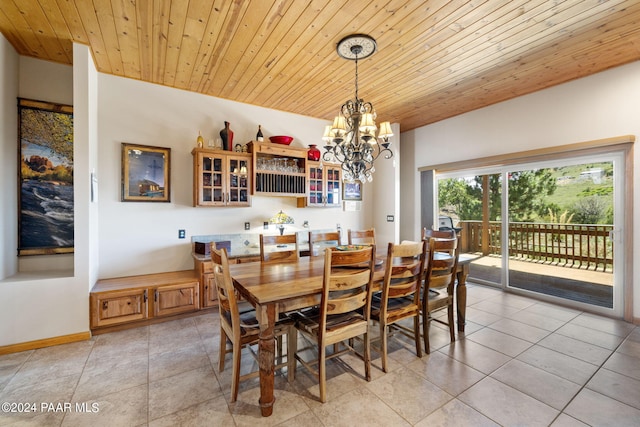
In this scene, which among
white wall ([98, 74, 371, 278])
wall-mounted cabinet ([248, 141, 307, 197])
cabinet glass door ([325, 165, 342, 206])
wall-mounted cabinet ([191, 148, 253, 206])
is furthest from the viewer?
cabinet glass door ([325, 165, 342, 206])

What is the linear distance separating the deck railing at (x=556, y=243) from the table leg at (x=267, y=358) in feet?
13.5

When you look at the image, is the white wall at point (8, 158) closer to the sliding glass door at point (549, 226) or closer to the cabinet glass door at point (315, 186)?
the cabinet glass door at point (315, 186)

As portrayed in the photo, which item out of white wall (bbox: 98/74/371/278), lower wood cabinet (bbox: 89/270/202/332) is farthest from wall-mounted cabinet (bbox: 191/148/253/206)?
lower wood cabinet (bbox: 89/270/202/332)

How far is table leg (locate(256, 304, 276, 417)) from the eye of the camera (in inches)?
66.4

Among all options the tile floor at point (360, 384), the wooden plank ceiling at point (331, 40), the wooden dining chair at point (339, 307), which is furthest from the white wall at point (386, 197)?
the wooden dining chair at point (339, 307)

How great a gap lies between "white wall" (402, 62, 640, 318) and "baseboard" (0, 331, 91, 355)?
508cm

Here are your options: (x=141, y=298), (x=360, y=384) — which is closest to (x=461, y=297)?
(x=360, y=384)

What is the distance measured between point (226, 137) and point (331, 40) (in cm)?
194

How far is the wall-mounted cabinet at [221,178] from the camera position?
11.5 feet

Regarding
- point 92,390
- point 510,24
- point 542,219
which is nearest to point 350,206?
point 542,219

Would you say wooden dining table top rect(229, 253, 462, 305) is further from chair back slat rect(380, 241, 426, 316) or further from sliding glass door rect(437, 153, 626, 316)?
sliding glass door rect(437, 153, 626, 316)

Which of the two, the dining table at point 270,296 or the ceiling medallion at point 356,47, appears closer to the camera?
the dining table at point 270,296

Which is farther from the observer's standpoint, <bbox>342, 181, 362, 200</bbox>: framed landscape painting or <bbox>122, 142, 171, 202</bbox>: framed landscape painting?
<bbox>342, 181, 362, 200</bbox>: framed landscape painting

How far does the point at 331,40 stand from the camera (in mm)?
2533
